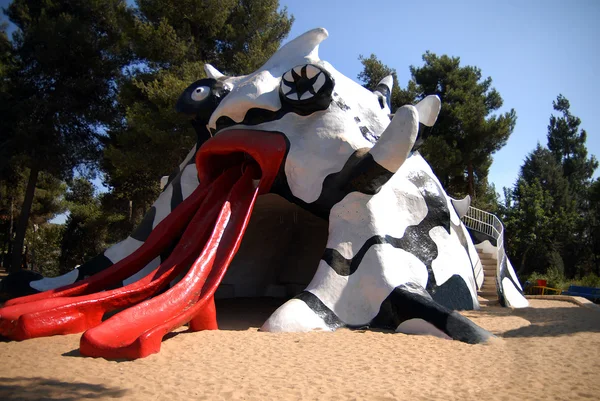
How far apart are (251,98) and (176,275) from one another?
8.13ft

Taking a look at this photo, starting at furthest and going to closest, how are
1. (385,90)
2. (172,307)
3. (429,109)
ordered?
(385,90) < (429,109) < (172,307)

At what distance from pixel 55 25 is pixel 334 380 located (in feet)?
42.9

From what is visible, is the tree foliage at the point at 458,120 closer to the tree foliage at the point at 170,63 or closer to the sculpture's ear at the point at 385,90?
the tree foliage at the point at 170,63

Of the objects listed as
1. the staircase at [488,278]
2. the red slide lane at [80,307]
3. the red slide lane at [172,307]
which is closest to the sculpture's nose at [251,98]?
the red slide lane at [172,307]

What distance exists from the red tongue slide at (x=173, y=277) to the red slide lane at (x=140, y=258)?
1cm

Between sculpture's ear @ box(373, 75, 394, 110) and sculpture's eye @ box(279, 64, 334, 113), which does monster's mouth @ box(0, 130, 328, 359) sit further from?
sculpture's ear @ box(373, 75, 394, 110)

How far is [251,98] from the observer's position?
619 centimetres

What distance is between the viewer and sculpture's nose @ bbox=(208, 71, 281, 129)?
20.3 ft

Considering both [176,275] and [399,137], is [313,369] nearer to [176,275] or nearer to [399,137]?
[176,275]

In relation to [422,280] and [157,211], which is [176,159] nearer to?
[157,211]

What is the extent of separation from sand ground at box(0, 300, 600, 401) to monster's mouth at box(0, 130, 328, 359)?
0.60 ft

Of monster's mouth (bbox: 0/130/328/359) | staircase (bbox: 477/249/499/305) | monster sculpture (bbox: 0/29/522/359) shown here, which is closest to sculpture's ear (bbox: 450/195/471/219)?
monster sculpture (bbox: 0/29/522/359)

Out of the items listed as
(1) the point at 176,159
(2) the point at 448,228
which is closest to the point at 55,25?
(1) the point at 176,159

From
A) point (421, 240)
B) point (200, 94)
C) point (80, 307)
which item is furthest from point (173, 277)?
point (421, 240)
